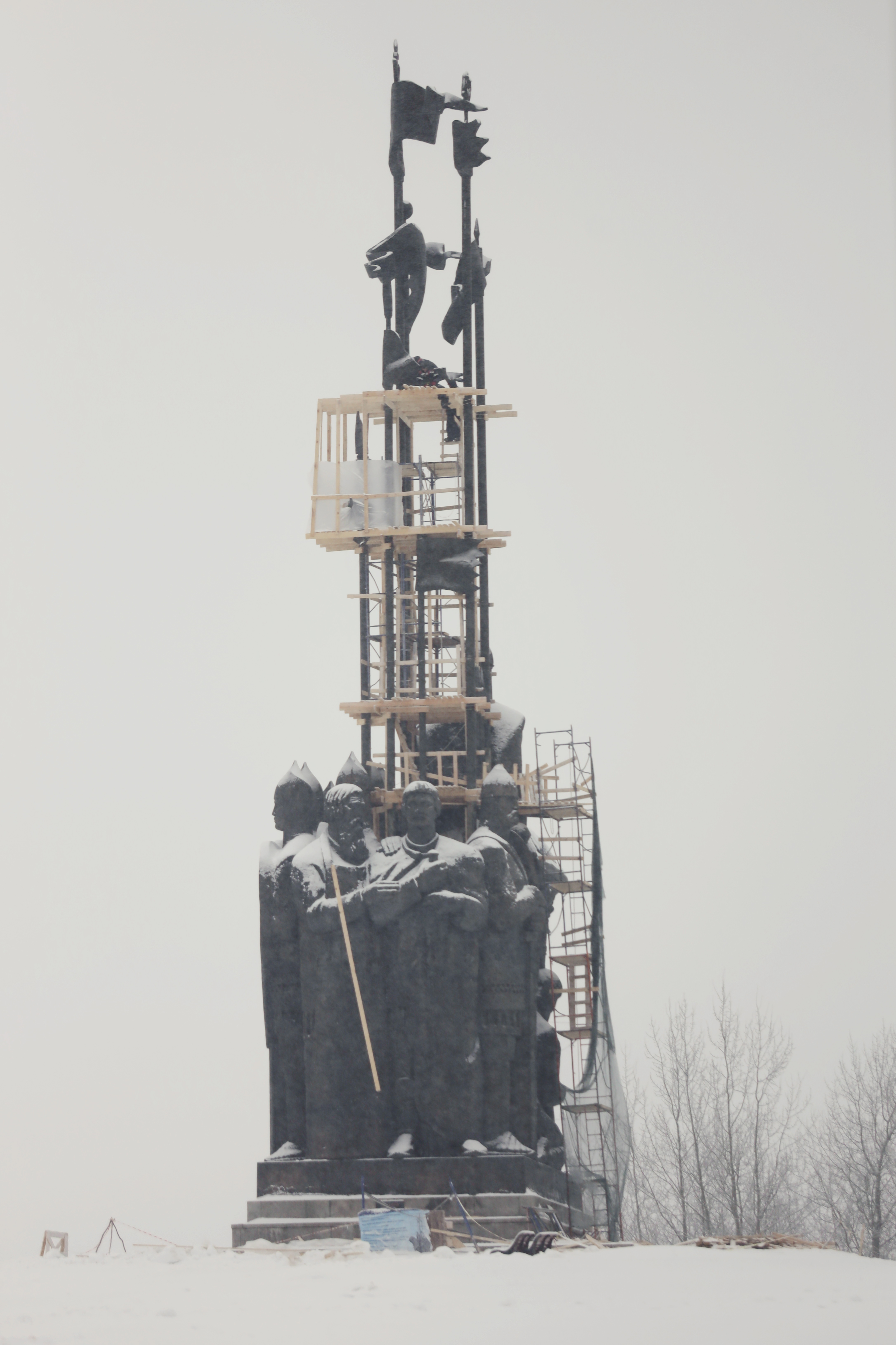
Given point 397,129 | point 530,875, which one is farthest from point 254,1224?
point 397,129

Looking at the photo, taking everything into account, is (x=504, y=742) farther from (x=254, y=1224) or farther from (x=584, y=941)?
(x=254, y=1224)

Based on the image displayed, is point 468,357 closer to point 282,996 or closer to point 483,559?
point 483,559

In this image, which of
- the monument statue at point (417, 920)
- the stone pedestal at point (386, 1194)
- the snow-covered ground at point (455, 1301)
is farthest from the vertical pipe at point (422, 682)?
the snow-covered ground at point (455, 1301)

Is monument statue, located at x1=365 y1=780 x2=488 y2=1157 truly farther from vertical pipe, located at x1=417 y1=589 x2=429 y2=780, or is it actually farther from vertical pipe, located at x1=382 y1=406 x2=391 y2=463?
vertical pipe, located at x1=382 y1=406 x2=391 y2=463

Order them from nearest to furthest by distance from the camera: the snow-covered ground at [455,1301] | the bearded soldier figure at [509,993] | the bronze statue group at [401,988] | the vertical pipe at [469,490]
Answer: the snow-covered ground at [455,1301] → the bronze statue group at [401,988] → the bearded soldier figure at [509,993] → the vertical pipe at [469,490]

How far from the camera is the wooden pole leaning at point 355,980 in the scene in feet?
65.0

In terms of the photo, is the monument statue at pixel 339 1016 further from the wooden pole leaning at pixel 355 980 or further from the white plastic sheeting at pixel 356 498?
the white plastic sheeting at pixel 356 498

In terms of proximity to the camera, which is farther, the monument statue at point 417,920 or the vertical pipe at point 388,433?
the vertical pipe at point 388,433

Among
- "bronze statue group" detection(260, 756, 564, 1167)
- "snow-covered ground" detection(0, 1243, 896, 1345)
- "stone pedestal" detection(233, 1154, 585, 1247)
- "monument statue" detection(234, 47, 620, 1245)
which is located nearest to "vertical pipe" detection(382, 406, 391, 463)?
"monument statue" detection(234, 47, 620, 1245)

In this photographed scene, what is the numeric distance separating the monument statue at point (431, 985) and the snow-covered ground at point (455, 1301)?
4.93 m

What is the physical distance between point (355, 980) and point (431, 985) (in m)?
0.99

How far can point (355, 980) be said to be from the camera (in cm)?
1986

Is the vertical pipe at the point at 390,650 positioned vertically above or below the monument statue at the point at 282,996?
above

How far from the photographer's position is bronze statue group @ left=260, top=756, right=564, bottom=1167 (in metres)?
20.0
